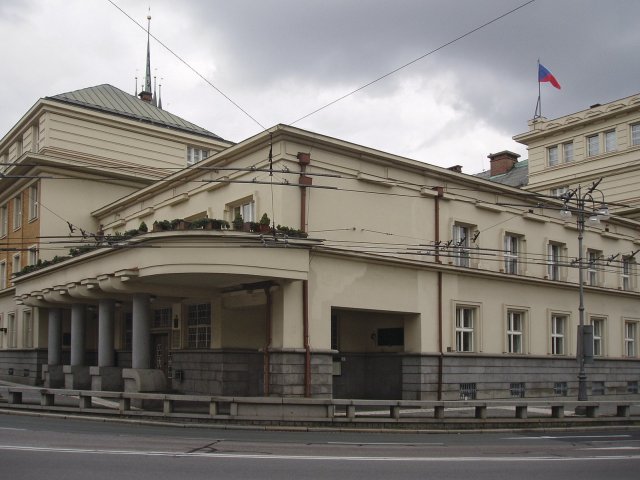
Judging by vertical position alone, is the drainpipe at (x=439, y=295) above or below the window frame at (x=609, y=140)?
below

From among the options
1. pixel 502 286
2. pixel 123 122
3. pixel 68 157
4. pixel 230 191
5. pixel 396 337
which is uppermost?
pixel 123 122

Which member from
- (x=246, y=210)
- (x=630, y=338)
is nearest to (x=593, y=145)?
(x=630, y=338)

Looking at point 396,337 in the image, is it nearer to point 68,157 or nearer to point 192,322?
point 192,322

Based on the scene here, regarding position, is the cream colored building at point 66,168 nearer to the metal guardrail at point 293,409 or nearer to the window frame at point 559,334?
the metal guardrail at point 293,409

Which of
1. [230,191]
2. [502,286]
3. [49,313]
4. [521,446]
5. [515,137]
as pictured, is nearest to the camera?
[521,446]

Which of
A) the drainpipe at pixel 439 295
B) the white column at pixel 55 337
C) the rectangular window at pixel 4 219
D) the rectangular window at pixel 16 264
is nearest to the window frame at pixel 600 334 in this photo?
the drainpipe at pixel 439 295

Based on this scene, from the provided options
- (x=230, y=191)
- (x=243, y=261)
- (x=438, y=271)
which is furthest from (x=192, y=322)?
(x=438, y=271)

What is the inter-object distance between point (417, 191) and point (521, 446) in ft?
38.9

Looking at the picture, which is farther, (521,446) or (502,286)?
(502,286)

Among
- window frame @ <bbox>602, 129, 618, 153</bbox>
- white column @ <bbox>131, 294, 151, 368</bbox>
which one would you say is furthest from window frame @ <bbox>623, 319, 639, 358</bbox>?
white column @ <bbox>131, 294, 151, 368</bbox>

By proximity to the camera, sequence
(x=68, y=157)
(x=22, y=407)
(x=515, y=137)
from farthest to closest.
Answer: (x=515, y=137)
(x=68, y=157)
(x=22, y=407)

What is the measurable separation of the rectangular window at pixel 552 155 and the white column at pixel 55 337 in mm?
29411

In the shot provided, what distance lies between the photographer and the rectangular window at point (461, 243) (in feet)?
90.4

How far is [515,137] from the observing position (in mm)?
46438
